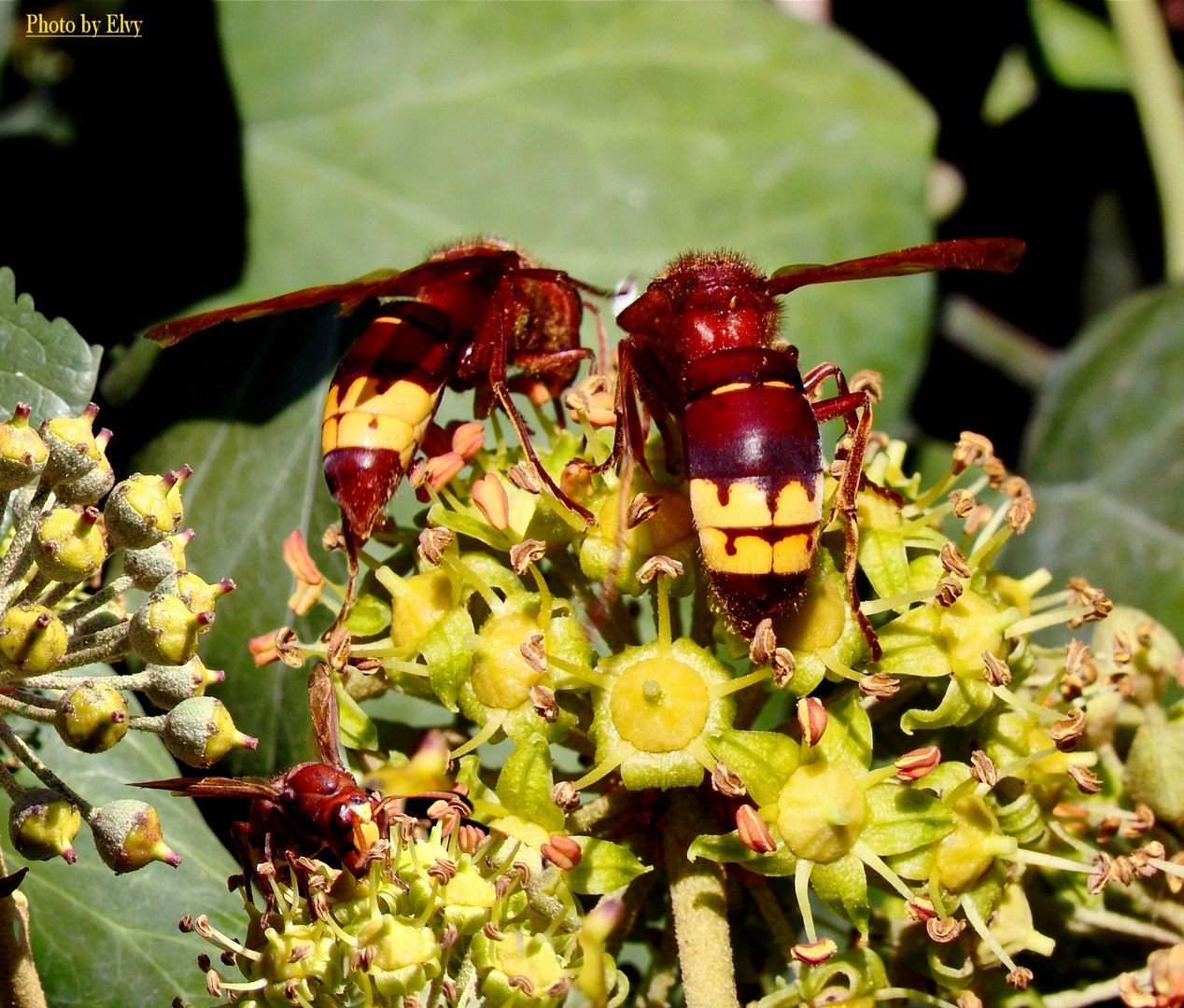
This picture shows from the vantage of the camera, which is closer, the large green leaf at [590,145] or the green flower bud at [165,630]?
the green flower bud at [165,630]

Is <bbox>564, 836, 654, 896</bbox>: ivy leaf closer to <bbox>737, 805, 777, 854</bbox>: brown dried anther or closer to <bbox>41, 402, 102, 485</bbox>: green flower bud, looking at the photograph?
<bbox>737, 805, 777, 854</bbox>: brown dried anther

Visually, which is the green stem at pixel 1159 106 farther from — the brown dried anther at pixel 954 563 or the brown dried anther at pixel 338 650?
the brown dried anther at pixel 338 650

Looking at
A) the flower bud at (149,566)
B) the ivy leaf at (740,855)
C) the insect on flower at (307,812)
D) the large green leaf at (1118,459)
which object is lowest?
the large green leaf at (1118,459)

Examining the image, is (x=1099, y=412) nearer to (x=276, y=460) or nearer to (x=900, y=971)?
(x=900, y=971)

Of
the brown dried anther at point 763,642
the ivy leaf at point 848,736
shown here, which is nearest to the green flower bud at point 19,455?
the brown dried anther at point 763,642

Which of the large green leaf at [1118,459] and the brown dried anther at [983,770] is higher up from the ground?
the brown dried anther at [983,770]

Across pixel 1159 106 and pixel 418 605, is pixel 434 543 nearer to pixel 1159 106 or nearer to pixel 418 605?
pixel 418 605

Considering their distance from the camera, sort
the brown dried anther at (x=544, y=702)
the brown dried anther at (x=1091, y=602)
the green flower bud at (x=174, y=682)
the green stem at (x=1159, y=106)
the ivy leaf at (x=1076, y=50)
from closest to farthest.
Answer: the green flower bud at (x=174, y=682) → the brown dried anther at (x=544, y=702) → the brown dried anther at (x=1091, y=602) → the green stem at (x=1159, y=106) → the ivy leaf at (x=1076, y=50)

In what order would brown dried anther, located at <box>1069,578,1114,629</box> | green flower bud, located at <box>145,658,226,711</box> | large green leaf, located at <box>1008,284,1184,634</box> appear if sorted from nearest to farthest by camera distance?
1. green flower bud, located at <box>145,658,226,711</box>
2. brown dried anther, located at <box>1069,578,1114,629</box>
3. large green leaf, located at <box>1008,284,1184,634</box>

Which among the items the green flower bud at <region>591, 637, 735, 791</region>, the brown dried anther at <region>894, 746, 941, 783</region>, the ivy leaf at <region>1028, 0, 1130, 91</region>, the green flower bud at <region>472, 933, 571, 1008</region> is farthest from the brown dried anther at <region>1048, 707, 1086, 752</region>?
the ivy leaf at <region>1028, 0, 1130, 91</region>
